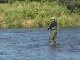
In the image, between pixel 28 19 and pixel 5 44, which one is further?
pixel 28 19

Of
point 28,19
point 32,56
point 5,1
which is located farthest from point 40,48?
point 5,1

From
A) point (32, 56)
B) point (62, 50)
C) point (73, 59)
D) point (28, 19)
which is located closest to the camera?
point (73, 59)

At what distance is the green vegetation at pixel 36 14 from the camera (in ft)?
135

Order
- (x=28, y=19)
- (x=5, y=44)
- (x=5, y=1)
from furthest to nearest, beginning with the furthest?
(x=5, y=1) < (x=28, y=19) < (x=5, y=44)

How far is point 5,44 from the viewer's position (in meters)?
24.1

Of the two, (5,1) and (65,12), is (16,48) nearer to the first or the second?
(65,12)

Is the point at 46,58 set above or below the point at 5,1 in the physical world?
below

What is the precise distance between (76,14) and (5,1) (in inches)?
466

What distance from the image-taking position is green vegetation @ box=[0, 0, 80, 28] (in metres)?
41.1

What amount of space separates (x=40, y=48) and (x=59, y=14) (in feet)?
74.6

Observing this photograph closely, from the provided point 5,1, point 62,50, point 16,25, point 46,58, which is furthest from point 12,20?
point 46,58

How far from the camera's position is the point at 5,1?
53.6m

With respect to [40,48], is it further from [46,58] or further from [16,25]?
[16,25]

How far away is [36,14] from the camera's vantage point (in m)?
44.0
